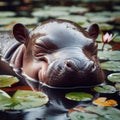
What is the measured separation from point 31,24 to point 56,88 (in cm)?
350

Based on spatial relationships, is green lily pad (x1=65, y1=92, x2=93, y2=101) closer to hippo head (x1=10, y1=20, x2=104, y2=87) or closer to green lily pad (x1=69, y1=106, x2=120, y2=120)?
hippo head (x1=10, y1=20, x2=104, y2=87)

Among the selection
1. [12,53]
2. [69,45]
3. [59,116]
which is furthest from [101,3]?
[59,116]

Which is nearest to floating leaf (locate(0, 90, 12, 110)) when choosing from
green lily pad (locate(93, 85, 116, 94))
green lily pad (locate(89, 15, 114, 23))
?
green lily pad (locate(93, 85, 116, 94))

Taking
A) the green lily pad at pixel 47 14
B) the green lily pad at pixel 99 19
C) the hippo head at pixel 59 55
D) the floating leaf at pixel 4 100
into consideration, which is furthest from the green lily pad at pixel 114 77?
the green lily pad at pixel 47 14

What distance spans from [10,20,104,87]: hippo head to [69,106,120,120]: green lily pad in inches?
20.7

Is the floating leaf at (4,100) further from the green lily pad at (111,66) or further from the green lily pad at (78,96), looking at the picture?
the green lily pad at (111,66)

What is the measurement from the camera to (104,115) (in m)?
3.36

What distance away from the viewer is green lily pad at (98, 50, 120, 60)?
531 centimetres

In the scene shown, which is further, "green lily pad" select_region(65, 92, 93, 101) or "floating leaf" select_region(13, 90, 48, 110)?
"green lily pad" select_region(65, 92, 93, 101)

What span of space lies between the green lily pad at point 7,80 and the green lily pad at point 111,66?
100 centimetres

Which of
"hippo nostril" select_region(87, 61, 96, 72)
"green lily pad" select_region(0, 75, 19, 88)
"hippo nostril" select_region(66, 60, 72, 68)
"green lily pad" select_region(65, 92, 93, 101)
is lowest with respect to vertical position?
"green lily pad" select_region(65, 92, 93, 101)

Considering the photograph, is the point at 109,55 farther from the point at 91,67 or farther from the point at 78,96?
the point at 78,96

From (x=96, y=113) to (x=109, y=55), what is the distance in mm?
2089

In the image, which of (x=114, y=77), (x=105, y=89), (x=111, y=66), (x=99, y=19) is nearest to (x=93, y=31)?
(x=111, y=66)
